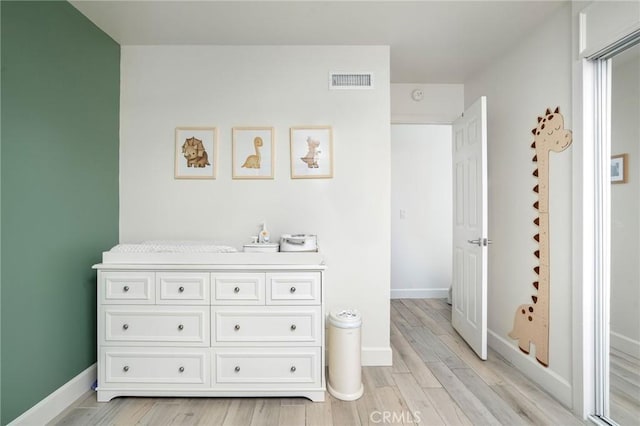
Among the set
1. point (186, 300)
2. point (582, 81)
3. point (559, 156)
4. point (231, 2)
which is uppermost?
point (231, 2)

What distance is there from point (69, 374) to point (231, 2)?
264 cm

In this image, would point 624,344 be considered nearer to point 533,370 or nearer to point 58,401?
point 533,370

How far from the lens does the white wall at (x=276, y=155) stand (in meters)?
2.36

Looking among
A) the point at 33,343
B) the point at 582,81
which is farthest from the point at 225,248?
the point at 582,81

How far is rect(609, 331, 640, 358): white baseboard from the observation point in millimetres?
1649

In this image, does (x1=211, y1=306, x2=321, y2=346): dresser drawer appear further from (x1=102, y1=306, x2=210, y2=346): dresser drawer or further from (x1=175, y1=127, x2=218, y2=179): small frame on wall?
(x1=175, y1=127, x2=218, y2=179): small frame on wall

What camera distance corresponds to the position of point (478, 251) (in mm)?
2447

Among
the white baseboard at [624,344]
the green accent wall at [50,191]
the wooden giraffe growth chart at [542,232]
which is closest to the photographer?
the green accent wall at [50,191]

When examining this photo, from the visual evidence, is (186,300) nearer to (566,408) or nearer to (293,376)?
(293,376)

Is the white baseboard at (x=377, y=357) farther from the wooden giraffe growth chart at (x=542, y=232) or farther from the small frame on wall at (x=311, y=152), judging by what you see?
the small frame on wall at (x=311, y=152)

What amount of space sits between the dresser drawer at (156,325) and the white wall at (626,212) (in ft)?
8.27

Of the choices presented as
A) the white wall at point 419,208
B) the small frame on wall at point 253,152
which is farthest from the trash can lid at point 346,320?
the white wall at point 419,208

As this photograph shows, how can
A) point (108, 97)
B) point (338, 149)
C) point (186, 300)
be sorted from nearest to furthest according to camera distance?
1. point (186, 300)
2. point (108, 97)
3. point (338, 149)

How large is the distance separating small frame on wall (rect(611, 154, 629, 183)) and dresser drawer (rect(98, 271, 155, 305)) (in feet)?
9.54
